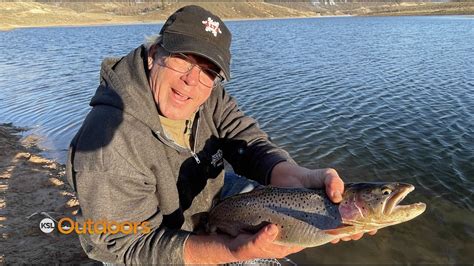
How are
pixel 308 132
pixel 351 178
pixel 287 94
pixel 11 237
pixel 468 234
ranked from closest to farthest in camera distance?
pixel 11 237 → pixel 468 234 → pixel 351 178 → pixel 308 132 → pixel 287 94

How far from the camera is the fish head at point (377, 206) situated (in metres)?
3.18

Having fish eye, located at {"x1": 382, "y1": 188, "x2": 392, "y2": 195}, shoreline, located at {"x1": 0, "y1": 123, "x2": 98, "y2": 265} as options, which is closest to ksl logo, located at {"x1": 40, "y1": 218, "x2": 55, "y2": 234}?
shoreline, located at {"x1": 0, "y1": 123, "x2": 98, "y2": 265}

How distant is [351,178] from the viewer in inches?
338

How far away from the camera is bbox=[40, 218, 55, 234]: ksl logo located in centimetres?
555

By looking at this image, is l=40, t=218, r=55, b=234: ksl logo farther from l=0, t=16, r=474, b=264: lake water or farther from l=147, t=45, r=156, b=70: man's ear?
l=0, t=16, r=474, b=264: lake water

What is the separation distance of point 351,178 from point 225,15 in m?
136

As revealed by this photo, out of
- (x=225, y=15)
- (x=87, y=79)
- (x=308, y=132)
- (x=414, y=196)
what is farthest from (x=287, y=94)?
(x=225, y=15)

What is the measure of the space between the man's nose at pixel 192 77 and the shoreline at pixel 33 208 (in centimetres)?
318

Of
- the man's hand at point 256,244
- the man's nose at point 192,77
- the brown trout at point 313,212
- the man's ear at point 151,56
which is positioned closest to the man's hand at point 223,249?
the man's hand at point 256,244

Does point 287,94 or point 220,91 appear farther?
point 287,94

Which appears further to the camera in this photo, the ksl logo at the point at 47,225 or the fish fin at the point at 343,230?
the ksl logo at the point at 47,225

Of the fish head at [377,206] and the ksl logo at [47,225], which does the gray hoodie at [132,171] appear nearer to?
the fish head at [377,206]

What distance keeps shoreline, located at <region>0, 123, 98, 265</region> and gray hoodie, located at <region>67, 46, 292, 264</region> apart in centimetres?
224

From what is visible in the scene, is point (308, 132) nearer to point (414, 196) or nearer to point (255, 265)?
point (414, 196)
